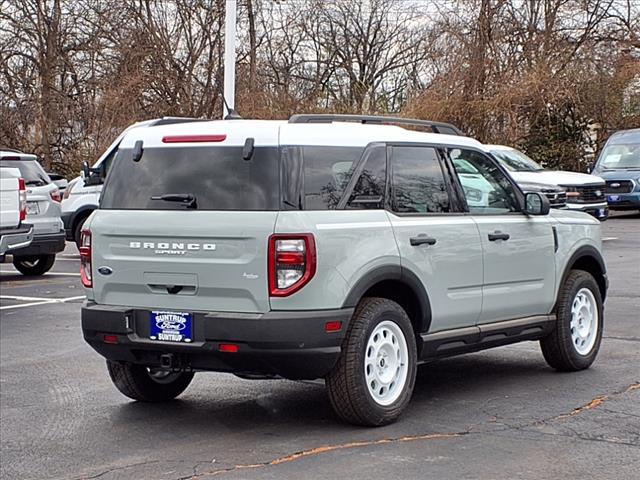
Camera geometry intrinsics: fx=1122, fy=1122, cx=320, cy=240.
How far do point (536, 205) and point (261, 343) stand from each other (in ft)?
8.96

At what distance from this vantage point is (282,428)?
688 centimetres

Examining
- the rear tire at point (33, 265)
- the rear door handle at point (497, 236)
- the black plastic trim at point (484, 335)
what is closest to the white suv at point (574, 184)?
the rear tire at point (33, 265)

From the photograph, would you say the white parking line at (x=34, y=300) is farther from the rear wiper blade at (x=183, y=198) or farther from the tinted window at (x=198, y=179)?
the rear wiper blade at (x=183, y=198)

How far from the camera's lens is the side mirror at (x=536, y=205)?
8148mm

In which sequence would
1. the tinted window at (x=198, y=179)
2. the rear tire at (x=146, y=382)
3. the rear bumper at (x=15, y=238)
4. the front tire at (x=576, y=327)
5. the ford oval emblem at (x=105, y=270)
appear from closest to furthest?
the tinted window at (x=198, y=179) < the ford oval emblem at (x=105, y=270) < the rear tire at (x=146, y=382) < the front tire at (x=576, y=327) < the rear bumper at (x=15, y=238)

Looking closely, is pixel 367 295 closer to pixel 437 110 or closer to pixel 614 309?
pixel 614 309

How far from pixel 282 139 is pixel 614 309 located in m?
6.49

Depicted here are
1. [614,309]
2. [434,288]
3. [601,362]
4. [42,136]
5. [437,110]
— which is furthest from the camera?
[42,136]

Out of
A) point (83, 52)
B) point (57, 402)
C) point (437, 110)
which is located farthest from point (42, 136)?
point (57, 402)

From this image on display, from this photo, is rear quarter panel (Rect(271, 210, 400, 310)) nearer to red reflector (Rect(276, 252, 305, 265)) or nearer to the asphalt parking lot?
red reflector (Rect(276, 252, 305, 265))

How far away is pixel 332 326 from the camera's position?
21.3 feet

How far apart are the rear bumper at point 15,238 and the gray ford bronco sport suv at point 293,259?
639cm

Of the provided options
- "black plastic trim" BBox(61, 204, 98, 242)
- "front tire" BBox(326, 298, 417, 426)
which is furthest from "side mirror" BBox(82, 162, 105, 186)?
"front tire" BBox(326, 298, 417, 426)

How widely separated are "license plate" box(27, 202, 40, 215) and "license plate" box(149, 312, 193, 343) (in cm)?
Result: 978
